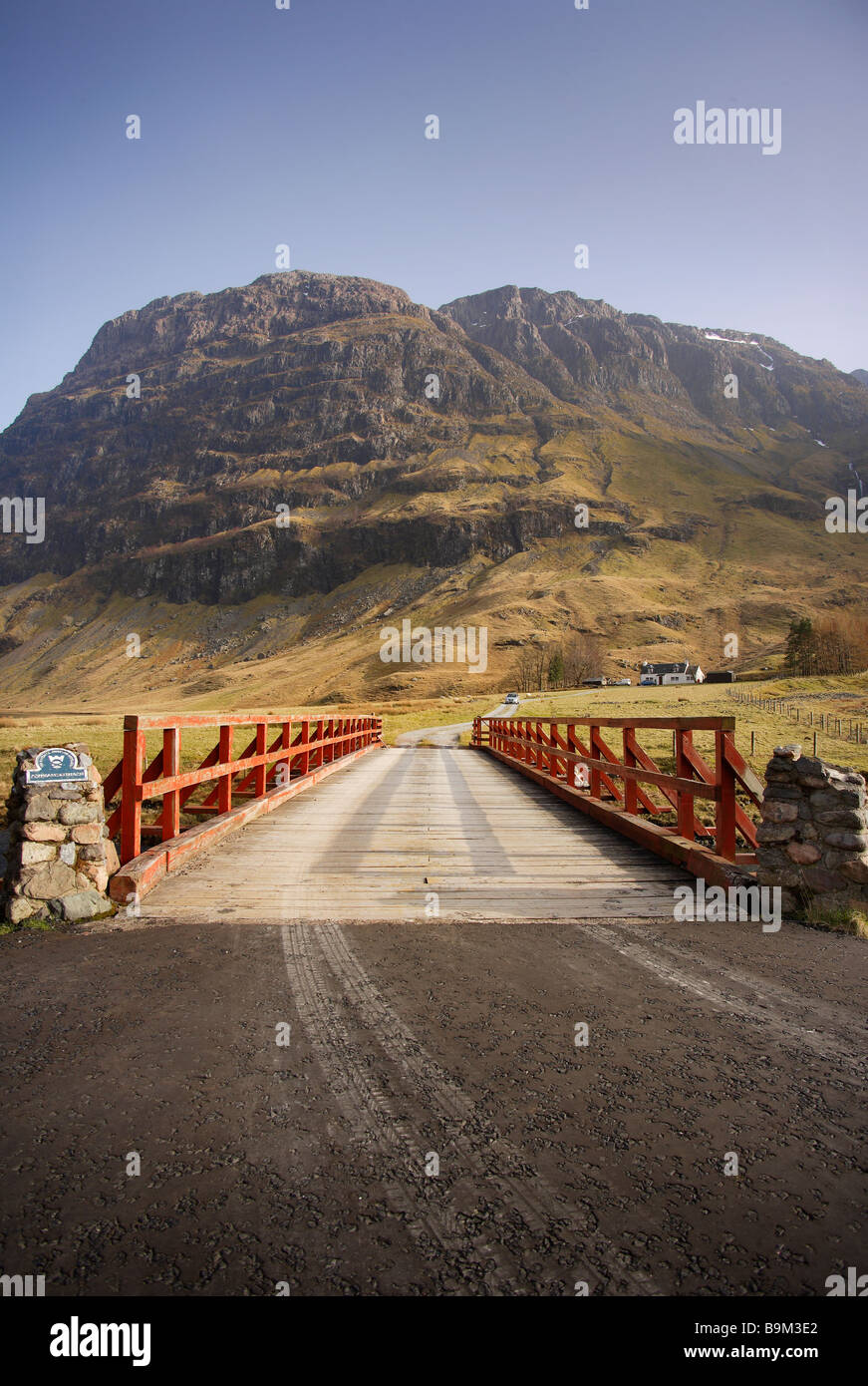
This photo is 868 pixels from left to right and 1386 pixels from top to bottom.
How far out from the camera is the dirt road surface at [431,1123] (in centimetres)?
178

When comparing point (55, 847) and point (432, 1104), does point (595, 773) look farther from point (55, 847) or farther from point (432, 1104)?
point (432, 1104)

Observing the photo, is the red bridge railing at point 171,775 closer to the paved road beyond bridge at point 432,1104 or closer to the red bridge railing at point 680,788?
the paved road beyond bridge at point 432,1104

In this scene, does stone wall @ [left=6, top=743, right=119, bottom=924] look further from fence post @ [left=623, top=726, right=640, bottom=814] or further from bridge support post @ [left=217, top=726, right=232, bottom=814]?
fence post @ [left=623, top=726, right=640, bottom=814]

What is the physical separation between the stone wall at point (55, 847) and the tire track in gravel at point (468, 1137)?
221 centimetres

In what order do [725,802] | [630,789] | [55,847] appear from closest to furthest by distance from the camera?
[55,847]
[725,802]
[630,789]

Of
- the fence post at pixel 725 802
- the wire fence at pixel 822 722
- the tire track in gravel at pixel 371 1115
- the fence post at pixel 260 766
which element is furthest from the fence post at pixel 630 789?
the wire fence at pixel 822 722

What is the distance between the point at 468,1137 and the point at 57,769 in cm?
375

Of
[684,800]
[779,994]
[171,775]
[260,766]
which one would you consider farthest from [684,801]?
[260,766]

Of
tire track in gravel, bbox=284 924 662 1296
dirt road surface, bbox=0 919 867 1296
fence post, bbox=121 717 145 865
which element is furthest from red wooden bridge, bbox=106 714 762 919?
tire track in gravel, bbox=284 924 662 1296

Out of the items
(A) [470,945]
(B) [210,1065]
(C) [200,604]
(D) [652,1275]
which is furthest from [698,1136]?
(C) [200,604]

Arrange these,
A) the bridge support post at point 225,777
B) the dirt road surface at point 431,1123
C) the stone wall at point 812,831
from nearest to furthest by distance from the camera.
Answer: the dirt road surface at point 431,1123 → the stone wall at point 812,831 → the bridge support post at point 225,777

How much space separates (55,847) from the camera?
4715 millimetres

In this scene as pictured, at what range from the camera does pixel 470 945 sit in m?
4.41
